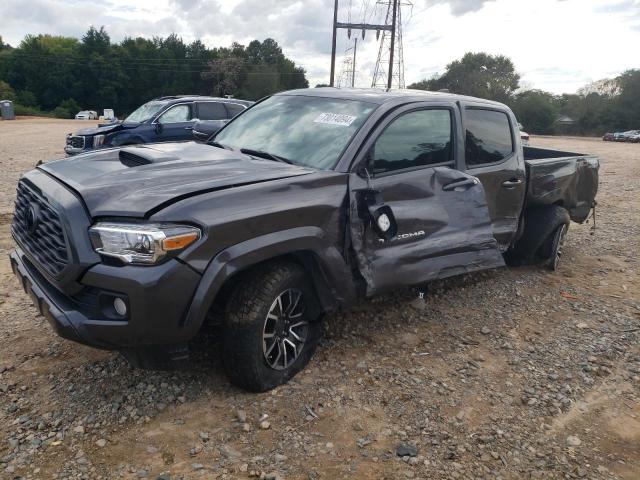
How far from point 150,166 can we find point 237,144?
100 cm

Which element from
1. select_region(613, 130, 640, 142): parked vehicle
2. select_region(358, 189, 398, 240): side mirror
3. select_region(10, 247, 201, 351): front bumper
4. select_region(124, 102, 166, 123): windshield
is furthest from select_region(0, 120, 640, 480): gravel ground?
select_region(613, 130, 640, 142): parked vehicle

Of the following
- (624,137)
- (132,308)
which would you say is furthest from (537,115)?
(132,308)

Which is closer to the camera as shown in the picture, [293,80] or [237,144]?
[237,144]

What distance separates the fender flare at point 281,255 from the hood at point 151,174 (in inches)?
14.6

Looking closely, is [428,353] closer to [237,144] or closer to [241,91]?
[237,144]

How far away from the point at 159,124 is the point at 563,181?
8674 millimetres

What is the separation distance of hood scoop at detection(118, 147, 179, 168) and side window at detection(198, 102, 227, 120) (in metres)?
8.92

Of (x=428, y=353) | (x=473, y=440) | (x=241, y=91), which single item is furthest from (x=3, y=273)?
(x=241, y=91)

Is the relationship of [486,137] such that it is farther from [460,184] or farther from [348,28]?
[348,28]

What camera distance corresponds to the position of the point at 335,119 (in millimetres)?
3768

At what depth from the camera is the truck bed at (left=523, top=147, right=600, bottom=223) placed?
5.27m

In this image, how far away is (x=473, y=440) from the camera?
2.90 m

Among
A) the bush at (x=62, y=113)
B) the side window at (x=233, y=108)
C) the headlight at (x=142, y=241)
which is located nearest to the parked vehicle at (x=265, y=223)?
the headlight at (x=142, y=241)

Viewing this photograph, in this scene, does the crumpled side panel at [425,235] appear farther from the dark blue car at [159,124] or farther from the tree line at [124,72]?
the tree line at [124,72]
